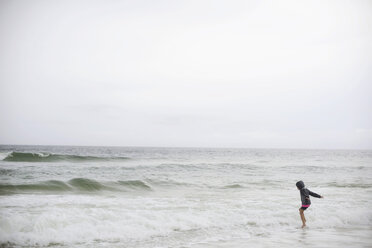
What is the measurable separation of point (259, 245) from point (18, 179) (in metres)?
15.4

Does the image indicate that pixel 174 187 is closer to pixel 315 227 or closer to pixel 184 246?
pixel 315 227

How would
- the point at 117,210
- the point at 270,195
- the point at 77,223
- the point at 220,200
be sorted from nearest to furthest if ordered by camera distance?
the point at 77,223 < the point at 117,210 < the point at 220,200 < the point at 270,195

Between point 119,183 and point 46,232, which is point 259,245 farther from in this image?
point 119,183

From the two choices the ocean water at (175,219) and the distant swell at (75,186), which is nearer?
the ocean water at (175,219)

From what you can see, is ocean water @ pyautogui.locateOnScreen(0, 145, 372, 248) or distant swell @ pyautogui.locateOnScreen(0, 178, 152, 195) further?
distant swell @ pyautogui.locateOnScreen(0, 178, 152, 195)

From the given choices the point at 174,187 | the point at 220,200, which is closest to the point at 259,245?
the point at 220,200

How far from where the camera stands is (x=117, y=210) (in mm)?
10422

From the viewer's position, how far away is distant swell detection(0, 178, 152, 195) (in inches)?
574

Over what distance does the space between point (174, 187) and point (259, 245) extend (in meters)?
10.6

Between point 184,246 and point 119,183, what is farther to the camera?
point 119,183

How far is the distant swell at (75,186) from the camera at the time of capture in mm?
14578

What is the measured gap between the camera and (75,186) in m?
16.1

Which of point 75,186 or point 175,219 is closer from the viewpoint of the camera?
point 175,219

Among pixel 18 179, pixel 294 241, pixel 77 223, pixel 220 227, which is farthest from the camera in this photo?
pixel 18 179
